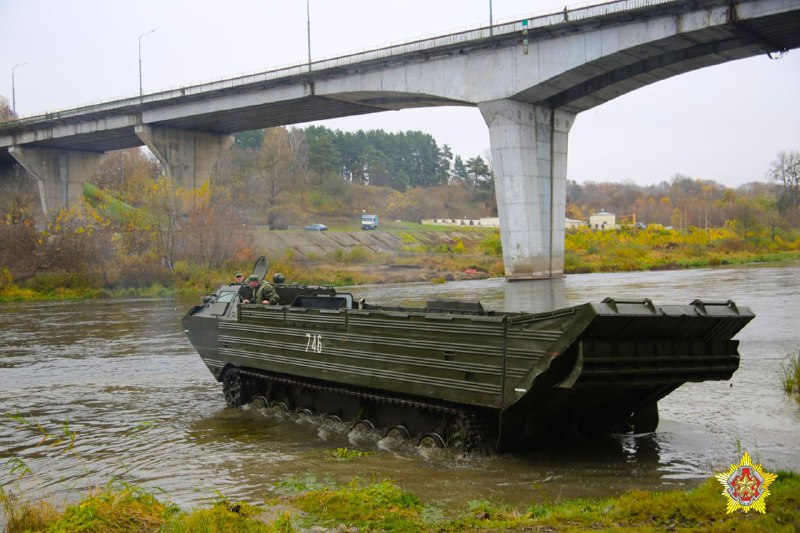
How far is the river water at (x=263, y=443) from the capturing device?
784 cm

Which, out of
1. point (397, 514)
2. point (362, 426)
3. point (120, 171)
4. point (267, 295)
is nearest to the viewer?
point (397, 514)

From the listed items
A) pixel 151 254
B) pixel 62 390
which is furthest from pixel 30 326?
pixel 151 254

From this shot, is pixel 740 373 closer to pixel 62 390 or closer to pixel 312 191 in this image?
pixel 62 390

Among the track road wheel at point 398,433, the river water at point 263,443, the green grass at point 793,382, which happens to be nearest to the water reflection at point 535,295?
the river water at point 263,443

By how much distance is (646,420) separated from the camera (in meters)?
9.44

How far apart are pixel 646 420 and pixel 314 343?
4130 mm

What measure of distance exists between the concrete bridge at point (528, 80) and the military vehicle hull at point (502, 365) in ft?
58.1

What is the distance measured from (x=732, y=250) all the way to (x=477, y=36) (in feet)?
100

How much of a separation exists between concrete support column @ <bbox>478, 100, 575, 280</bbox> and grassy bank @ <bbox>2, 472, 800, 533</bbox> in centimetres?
2392

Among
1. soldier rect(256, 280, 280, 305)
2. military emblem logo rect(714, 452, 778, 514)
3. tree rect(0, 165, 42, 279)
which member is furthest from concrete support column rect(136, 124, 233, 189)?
military emblem logo rect(714, 452, 778, 514)

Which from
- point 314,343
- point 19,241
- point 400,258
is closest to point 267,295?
point 314,343

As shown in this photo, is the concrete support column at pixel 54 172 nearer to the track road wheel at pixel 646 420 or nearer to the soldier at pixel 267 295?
the soldier at pixel 267 295

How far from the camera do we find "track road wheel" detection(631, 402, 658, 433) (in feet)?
30.6

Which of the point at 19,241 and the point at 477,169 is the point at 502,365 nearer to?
the point at 19,241
